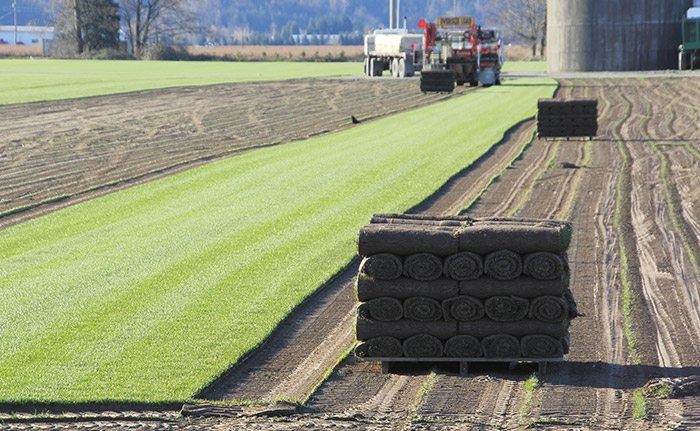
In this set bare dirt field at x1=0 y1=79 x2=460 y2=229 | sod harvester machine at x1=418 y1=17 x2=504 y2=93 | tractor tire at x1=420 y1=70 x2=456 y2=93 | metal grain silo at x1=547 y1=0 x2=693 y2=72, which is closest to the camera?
bare dirt field at x1=0 y1=79 x2=460 y2=229

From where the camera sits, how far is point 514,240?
10.7 metres

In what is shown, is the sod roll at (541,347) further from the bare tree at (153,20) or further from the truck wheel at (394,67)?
the bare tree at (153,20)

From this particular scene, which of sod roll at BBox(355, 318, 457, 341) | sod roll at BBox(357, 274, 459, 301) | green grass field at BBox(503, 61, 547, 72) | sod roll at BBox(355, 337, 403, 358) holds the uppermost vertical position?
sod roll at BBox(357, 274, 459, 301)

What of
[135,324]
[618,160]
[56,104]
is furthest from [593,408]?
→ [56,104]

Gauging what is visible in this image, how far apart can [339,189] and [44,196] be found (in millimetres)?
5642

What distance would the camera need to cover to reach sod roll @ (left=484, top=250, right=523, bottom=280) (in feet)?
A: 35.1

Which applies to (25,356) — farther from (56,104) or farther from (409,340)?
(56,104)

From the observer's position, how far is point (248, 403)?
982 cm

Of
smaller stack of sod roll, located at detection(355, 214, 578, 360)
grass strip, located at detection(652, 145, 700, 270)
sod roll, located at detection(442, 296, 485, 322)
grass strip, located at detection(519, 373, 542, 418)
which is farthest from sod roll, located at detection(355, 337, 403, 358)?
grass strip, located at detection(652, 145, 700, 270)

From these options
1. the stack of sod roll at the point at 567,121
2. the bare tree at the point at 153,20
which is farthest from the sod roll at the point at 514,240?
the bare tree at the point at 153,20

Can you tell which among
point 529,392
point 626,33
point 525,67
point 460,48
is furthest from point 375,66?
point 529,392

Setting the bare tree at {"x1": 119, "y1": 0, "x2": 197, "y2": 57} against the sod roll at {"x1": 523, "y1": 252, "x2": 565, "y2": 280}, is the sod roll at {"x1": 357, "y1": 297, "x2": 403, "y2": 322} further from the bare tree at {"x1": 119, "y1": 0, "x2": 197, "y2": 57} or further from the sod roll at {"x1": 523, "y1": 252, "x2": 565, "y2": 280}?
the bare tree at {"x1": 119, "y1": 0, "x2": 197, "y2": 57}

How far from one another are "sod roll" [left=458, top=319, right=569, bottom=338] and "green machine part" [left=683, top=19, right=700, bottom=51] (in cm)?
6668

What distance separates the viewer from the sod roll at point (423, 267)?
1074cm
